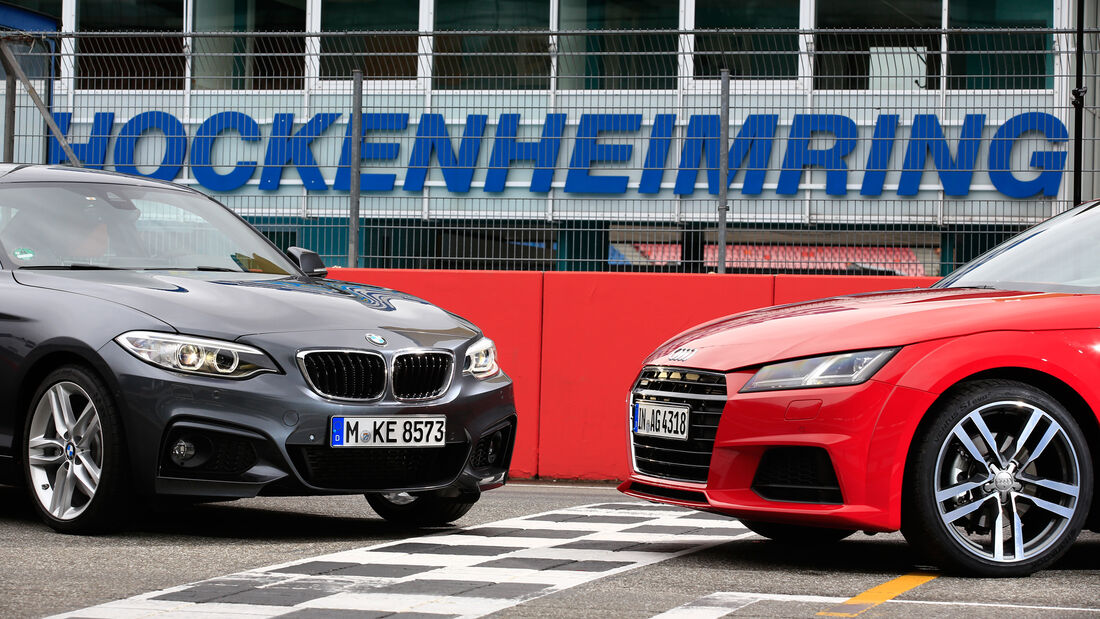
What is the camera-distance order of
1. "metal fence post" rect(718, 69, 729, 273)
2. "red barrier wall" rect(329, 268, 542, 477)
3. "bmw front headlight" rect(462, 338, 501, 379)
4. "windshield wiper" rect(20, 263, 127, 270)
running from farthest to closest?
"metal fence post" rect(718, 69, 729, 273), "red barrier wall" rect(329, 268, 542, 477), "windshield wiper" rect(20, 263, 127, 270), "bmw front headlight" rect(462, 338, 501, 379)

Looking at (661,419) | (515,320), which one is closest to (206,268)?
(661,419)

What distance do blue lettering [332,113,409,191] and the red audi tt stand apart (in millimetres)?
5226

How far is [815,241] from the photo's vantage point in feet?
32.5

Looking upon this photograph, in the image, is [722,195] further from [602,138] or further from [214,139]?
[214,139]

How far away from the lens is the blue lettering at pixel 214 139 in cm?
1062

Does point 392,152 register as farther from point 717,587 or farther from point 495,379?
point 717,587

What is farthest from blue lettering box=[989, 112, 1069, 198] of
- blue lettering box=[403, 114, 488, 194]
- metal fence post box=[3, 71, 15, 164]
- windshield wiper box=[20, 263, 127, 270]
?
metal fence post box=[3, 71, 15, 164]

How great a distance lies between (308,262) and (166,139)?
3.66 m

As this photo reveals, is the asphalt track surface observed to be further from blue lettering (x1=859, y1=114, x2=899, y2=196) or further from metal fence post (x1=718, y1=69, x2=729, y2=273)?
blue lettering (x1=859, y1=114, x2=899, y2=196)

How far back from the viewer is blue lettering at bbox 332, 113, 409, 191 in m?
10.6

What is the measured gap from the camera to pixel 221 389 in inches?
239

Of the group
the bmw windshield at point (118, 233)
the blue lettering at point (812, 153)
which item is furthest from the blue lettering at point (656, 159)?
the bmw windshield at point (118, 233)

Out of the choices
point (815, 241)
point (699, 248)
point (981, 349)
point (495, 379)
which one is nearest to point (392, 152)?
point (699, 248)

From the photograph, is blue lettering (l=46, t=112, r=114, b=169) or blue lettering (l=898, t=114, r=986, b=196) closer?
blue lettering (l=898, t=114, r=986, b=196)
